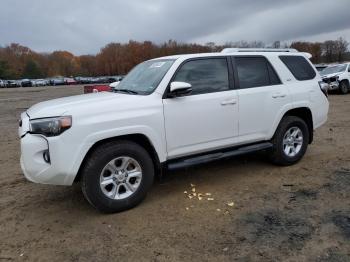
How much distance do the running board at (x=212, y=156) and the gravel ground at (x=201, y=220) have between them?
17.5 inches

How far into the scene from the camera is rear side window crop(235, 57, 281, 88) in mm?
5543

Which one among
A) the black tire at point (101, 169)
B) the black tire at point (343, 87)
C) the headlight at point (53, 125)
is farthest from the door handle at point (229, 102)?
the black tire at point (343, 87)

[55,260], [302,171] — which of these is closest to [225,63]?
[302,171]

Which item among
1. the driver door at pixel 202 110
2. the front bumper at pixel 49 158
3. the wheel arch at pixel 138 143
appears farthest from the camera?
the driver door at pixel 202 110

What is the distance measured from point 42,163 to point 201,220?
6.18 ft

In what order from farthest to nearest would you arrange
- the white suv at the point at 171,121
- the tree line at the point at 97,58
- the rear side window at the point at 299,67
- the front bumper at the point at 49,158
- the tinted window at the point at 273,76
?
the tree line at the point at 97,58
the rear side window at the point at 299,67
the tinted window at the point at 273,76
the white suv at the point at 171,121
the front bumper at the point at 49,158

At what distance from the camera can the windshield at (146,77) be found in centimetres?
493

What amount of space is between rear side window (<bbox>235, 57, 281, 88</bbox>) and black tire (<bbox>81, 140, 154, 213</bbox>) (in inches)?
76.6

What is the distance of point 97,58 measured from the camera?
438 ft

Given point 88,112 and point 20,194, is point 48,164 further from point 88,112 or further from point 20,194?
point 20,194

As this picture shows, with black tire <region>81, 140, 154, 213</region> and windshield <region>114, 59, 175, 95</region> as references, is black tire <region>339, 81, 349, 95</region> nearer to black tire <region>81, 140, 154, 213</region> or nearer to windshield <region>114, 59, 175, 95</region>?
windshield <region>114, 59, 175, 95</region>

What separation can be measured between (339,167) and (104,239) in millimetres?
4004

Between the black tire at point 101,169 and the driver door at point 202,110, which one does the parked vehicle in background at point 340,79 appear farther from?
the black tire at point 101,169

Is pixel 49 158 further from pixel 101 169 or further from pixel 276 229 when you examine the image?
pixel 276 229
